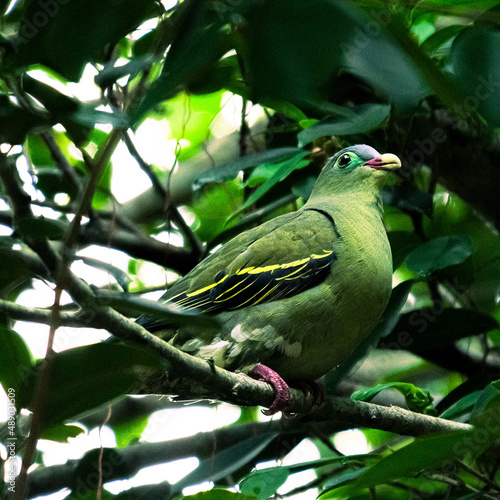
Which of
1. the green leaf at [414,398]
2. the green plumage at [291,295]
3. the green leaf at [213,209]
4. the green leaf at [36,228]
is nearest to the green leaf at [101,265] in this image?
the green leaf at [36,228]

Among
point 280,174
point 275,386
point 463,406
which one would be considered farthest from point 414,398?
point 280,174

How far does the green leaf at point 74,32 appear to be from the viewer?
0.86 m

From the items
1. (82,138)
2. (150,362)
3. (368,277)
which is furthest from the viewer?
(368,277)

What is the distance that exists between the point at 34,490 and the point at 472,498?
1.70 metres

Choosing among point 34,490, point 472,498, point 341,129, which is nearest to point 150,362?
point 341,129

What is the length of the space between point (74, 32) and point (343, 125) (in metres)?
1.26

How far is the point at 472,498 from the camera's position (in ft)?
6.49

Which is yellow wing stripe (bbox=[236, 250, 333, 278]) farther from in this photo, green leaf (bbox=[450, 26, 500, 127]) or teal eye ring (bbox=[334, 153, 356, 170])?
green leaf (bbox=[450, 26, 500, 127])

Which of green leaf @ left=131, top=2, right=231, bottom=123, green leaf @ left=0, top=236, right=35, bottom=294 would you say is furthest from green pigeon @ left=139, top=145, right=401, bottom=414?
green leaf @ left=131, top=2, right=231, bottom=123

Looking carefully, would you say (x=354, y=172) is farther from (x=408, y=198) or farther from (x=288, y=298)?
(x=288, y=298)

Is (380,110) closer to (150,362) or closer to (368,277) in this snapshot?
(368,277)

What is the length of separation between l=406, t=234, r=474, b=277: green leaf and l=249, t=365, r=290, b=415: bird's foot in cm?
74

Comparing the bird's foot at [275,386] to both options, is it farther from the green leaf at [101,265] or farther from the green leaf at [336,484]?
the green leaf at [101,265]

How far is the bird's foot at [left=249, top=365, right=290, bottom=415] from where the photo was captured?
92.7 inches
